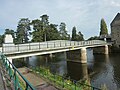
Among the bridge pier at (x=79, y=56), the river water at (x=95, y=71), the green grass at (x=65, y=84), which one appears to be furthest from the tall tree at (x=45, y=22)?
the green grass at (x=65, y=84)

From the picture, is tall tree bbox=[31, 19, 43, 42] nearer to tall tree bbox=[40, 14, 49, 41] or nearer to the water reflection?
tall tree bbox=[40, 14, 49, 41]

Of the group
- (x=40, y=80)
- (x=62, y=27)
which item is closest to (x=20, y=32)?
(x=62, y=27)

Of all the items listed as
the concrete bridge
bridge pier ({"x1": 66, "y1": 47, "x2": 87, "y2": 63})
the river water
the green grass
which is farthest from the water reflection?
the green grass

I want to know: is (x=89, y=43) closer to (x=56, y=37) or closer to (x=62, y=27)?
(x=56, y=37)

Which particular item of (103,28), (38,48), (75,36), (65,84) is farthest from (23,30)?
(65,84)

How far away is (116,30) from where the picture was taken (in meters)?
67.1

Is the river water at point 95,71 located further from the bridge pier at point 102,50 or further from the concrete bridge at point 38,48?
the bridge pier at point 102,50

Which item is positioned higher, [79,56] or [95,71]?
[79,56]

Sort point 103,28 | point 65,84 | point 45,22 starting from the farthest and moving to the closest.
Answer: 1. point 103,28
2. point 45,22
3. point 65,84

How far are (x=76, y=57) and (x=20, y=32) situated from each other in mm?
41823

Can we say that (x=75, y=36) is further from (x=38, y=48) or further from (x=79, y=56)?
(x=38, y=48)

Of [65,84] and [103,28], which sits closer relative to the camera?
[65,84]

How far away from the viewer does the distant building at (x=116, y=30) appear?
2569 inches

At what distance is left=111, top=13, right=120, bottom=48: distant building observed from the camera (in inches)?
2569
